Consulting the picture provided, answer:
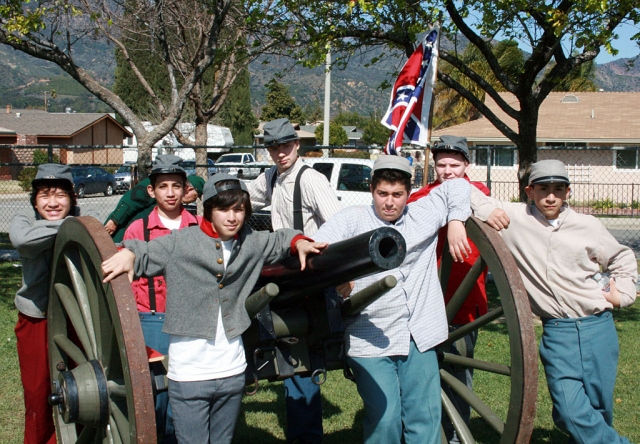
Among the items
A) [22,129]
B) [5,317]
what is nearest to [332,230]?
[5,317]

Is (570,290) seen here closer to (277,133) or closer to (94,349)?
(277,133)

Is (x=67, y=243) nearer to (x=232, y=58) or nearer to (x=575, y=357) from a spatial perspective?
(x=575, y=357)

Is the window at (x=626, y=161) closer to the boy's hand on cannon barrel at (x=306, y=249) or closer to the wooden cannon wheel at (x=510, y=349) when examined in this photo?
the wooden cannon wheel at (x=510, y=349)

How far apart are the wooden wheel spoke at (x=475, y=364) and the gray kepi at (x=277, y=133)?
1.55 m

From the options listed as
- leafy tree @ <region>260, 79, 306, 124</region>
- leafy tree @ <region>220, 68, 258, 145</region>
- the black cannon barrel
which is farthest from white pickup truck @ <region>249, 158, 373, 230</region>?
leafy tree @ <region>260, 79, 306, 124</region>

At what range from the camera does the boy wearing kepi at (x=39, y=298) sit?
11.6 feet

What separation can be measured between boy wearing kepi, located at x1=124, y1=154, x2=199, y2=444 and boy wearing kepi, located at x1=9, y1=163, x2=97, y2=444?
15.7 inches

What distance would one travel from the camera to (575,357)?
3500mm

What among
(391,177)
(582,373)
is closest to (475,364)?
(582,373)

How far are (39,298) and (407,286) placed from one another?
1864mm

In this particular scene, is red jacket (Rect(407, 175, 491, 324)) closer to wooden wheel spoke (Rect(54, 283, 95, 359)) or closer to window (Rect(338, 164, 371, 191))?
wooden wheel spoke (Rect(54, 283, 95, 359))

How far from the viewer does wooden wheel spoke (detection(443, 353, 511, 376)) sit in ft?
10.3

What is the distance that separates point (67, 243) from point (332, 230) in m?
1.14

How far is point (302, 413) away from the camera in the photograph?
4.21m
